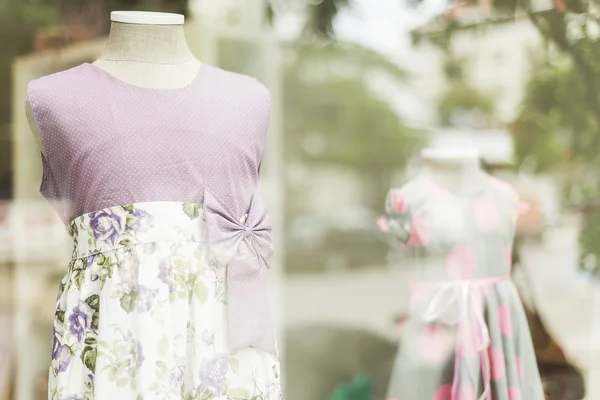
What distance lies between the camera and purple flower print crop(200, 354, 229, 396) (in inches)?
44.0

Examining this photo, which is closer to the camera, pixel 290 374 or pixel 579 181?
pixel 579 181

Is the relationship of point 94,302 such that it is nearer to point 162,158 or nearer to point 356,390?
point 162,158

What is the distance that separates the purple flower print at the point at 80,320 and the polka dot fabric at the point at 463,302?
2.18ft

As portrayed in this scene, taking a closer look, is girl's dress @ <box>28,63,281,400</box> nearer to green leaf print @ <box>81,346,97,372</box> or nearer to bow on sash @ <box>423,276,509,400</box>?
green leaf print @ <box>81,346,97,372</box>

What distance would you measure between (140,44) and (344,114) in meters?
2.60

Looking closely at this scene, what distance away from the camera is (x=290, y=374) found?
2033 millimetres

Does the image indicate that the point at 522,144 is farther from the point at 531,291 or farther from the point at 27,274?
the point at 27,274

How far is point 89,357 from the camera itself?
1095 millimetres

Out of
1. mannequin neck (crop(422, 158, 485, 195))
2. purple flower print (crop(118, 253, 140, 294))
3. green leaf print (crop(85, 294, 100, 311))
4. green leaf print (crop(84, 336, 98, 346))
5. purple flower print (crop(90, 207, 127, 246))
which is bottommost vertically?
green leaf print (crop(84, 336, 98, 346))

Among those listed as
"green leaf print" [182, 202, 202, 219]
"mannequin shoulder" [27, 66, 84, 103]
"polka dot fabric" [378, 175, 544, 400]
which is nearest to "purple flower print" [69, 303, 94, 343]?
"green leaf print" [182, 202, 202, 219]

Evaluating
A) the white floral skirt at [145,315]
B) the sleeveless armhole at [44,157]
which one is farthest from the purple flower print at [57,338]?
the sleeveless armhole at [44,157]

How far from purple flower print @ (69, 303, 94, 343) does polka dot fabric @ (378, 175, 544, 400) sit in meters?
0.66

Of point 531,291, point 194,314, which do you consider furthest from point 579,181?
point 194,314

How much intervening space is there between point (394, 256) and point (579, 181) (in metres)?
0.50
